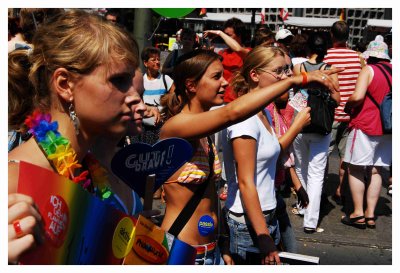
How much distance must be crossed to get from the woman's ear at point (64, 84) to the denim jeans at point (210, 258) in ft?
4.61

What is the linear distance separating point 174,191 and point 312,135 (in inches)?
117

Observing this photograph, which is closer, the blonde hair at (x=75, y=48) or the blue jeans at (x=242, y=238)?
the blonde hair at (x=75, y=48)

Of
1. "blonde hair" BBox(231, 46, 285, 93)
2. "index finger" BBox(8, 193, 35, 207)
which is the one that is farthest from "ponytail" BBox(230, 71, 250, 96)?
"index finger" BBox(8, 193, 35, 207)

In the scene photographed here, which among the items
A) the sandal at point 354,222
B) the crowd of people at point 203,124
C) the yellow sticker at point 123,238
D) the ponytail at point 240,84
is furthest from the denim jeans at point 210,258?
the sandal at point 354,222

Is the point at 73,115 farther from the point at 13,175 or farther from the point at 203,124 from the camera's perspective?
the point at 203,124

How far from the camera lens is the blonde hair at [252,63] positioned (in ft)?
10.4

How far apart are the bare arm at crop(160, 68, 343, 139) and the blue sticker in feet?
1.51

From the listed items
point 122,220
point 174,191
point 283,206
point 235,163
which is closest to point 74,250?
point 122,220

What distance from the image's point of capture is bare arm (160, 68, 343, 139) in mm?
1929

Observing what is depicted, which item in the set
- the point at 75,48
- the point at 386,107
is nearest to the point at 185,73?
the point at 75,48

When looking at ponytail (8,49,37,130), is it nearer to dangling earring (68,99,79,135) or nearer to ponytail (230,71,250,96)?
dangling earring (68,99,79,135)

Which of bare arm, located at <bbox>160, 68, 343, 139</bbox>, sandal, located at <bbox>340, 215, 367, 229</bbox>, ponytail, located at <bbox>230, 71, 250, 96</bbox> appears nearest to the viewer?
bare arm, located at <bbox>160, 68, 343, 139</bbox>

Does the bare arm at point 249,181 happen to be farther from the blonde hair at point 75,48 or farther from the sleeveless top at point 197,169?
the blonde hair at point 75,48
